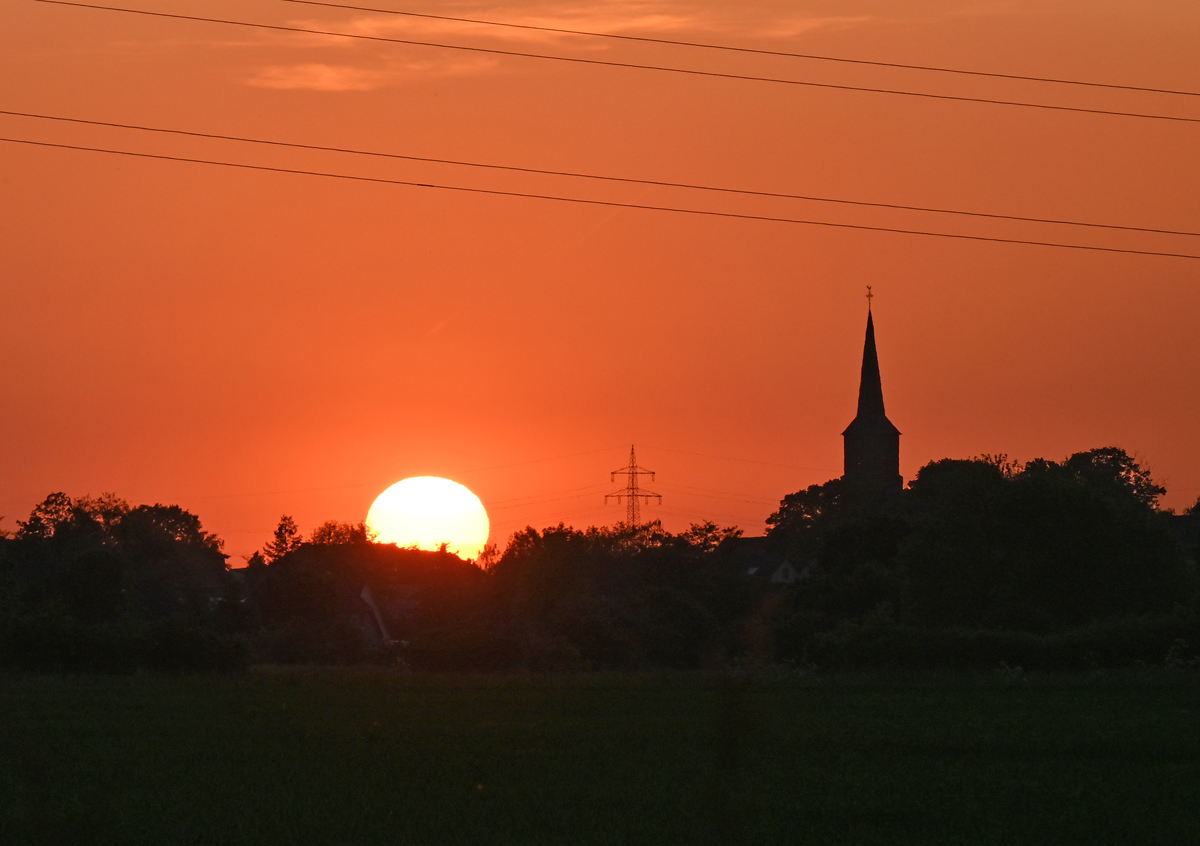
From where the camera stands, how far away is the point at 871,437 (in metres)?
142

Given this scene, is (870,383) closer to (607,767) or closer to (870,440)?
(870,440)

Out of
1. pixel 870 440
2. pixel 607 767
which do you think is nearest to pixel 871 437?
pixel 870 440

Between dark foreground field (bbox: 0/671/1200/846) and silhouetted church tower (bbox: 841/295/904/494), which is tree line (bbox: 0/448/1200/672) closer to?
dark foreground field (bbox: 0/671/1200/846)

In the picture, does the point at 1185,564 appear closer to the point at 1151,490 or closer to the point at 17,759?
the point at 17,759

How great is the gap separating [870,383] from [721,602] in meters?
72.7

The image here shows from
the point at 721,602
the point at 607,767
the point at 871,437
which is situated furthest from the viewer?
the point at 871,437

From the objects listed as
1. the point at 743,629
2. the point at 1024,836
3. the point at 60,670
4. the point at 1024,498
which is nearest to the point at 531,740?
the point at 1024,836

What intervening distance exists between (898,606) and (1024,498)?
10.6 m

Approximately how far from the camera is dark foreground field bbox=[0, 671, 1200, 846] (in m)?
15.5

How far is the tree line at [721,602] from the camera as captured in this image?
4331 centimetres

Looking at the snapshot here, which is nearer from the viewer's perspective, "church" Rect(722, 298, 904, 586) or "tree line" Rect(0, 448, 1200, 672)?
"tree line" Rect(0, 448, 1200, 672)

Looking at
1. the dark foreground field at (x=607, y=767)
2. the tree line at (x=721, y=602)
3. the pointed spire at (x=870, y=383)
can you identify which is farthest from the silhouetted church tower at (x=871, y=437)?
the dark foreground field at (x=607, y=767)

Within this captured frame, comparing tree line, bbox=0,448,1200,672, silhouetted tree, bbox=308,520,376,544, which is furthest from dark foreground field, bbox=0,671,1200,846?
silhouetted tree, bbox=308,520,376,544

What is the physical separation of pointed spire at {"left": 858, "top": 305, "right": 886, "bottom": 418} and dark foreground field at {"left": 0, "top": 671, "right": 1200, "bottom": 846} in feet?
354
